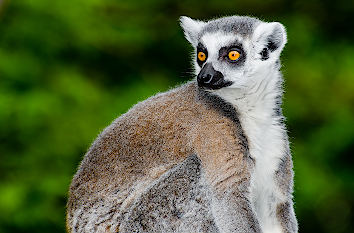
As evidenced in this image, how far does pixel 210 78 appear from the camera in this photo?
4891 millimetres

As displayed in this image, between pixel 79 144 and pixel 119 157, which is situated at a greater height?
pixel 79 144

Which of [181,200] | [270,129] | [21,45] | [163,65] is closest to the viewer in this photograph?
[181,200]

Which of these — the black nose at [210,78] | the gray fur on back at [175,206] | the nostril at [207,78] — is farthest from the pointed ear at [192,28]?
the gray fur on back at [175,206]

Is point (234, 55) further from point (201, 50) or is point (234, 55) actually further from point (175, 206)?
point (175, 206)

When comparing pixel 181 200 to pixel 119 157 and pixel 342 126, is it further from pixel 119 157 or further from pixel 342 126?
pixel 342 126

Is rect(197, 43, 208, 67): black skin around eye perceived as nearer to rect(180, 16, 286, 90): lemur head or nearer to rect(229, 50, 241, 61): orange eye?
rect(180, 16, 286, 90): lemur head

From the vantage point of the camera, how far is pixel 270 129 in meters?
5.15

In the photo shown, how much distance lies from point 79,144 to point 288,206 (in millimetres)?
4398

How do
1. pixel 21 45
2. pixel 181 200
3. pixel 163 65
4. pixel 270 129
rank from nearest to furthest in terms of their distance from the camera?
1. pixel 181 200
2. pixel 270 129
3. pixel 21 45
4. pixel 163 65

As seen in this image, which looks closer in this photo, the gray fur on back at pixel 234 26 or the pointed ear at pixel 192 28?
the gray fur on back at pixel 234 26

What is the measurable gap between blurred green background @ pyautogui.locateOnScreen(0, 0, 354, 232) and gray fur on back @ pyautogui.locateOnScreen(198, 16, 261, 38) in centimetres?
375

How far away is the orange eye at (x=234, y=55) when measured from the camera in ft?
16.8

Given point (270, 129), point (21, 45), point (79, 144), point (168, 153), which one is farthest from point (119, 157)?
point (21, 45)

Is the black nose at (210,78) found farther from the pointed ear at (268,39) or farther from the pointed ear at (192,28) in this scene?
the pointed ear at (192,28)
